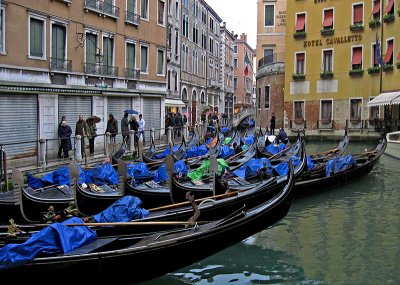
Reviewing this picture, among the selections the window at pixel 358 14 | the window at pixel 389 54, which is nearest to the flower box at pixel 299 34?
the window at pixel 358 14

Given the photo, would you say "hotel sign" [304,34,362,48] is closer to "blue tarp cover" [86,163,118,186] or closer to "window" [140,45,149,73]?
"window" [140,45,149,73]

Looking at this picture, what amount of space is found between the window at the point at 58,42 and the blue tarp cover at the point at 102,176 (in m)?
4.61

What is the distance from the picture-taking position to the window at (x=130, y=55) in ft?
46.8

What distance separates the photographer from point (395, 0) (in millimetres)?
16844

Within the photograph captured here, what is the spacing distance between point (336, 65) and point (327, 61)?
0.49m

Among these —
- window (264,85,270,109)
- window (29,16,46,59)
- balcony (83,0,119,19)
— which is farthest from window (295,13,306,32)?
window (29,16,46,59)

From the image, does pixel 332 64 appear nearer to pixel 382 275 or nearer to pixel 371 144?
pixel 371 144

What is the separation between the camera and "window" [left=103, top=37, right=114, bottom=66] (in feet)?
43.4

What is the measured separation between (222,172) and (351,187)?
3.39 meters

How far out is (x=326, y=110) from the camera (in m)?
20.7

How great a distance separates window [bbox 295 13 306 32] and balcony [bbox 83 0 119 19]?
9.92 metres

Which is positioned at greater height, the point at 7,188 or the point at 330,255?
the point at 7,188

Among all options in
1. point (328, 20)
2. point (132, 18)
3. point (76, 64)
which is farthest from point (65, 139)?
point (328, 20)

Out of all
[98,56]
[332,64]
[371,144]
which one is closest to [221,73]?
[332,64]
